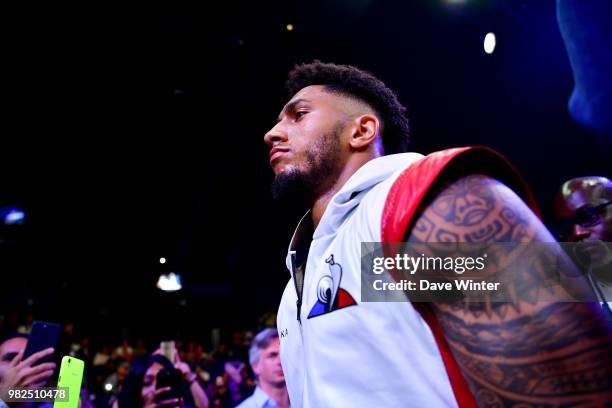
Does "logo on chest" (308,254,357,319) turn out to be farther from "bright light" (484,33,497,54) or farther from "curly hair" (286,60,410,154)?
"bright light" (484,33,497,54)

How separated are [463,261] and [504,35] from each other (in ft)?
18.3

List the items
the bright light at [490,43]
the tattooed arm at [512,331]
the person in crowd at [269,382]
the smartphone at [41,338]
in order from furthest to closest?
the bright light at [490,43] → the person in crowd at [269,382] → the smartphone at [41,338] → the tattooed arm at [512,331]

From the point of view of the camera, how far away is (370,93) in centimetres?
180

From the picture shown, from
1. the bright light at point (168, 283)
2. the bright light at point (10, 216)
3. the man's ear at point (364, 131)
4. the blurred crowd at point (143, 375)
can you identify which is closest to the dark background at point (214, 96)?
the bright light at point (10, 216)

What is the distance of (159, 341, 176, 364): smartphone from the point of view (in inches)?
139

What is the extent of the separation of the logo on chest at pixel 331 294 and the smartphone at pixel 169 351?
2845 millimetres

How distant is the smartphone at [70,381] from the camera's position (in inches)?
58.7

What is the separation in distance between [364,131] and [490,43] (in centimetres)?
472

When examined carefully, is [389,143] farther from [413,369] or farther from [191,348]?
[191,348]

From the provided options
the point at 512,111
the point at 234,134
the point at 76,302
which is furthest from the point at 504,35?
the point at 76,302

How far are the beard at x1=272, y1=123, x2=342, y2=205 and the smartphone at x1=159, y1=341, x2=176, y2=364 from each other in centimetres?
256

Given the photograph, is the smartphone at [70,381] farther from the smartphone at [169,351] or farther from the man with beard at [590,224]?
the man with beard at [590,224]

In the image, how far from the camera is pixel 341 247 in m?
1.07

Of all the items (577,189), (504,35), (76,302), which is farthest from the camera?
(76,302)
